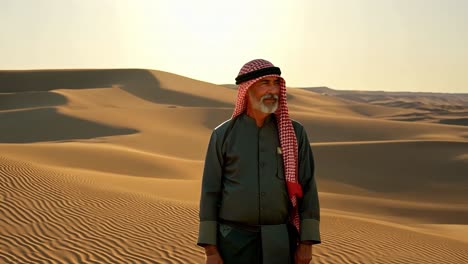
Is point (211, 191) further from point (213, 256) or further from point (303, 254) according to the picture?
point (303, 254)

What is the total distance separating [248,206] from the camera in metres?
3.15

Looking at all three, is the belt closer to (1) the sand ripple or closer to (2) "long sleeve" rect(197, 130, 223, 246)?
(2) "long sleeve" rect(197, 130, 223, 246)

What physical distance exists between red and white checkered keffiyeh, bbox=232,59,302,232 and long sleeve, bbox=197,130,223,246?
0.31 m

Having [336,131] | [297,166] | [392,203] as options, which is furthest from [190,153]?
[297,166]

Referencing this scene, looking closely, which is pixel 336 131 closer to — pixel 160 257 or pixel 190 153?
pixel 190 153

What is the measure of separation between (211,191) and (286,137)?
56 centimetres

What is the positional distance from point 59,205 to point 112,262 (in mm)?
3227

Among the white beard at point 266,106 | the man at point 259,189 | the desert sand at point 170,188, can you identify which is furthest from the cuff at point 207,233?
the desert sand at point 170,188

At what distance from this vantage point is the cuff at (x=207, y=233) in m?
3.14

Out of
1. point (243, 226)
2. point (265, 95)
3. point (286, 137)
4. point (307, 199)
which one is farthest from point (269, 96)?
point (243, 226)

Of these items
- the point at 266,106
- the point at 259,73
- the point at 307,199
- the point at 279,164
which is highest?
the point at 259,73

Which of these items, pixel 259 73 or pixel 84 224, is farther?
pixel 84 224

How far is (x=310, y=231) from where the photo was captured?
10.4 feet

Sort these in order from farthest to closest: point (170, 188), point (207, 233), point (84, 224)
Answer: point (170, 188) < point (84, 224) < point (207, 233)
